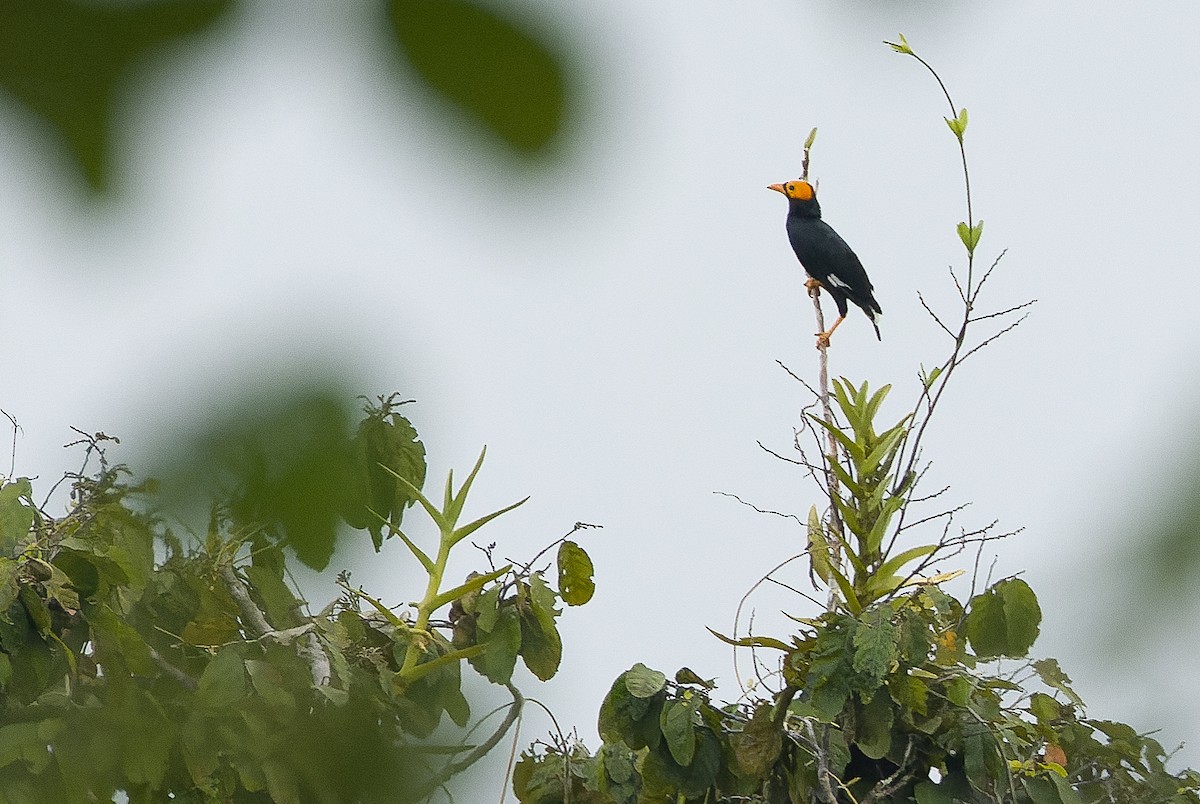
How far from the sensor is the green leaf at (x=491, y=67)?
19 centimetres

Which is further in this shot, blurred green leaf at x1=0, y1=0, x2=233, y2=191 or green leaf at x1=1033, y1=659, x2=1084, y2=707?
green leaf at x1=1033, y1=659, x2=1084, y2=707

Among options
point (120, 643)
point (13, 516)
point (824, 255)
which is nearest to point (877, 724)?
point (120, 643)

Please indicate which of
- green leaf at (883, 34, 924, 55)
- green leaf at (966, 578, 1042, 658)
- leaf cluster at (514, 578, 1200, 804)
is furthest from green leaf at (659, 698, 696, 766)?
green leaf at (883, 34, 924, 55)

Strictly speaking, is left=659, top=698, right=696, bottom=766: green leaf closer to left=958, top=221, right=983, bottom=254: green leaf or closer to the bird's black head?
left=958, top=221, right=983, bottom=254: green leaf

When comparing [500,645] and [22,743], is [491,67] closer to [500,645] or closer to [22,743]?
[22,743]

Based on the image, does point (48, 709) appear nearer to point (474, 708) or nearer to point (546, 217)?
point (474, 708)

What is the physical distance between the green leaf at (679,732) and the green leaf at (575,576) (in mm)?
237

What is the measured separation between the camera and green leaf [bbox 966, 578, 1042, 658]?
1.79m

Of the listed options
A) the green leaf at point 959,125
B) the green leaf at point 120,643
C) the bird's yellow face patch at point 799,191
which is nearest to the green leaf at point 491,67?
the green leaf at point 959,125

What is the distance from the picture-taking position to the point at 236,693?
1192 millimetres

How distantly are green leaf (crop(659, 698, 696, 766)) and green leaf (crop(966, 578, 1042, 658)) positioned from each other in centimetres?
43

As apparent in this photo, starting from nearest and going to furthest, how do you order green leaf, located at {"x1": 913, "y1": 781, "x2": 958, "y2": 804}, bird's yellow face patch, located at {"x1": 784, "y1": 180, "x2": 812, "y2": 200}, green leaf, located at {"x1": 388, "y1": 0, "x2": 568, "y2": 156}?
green leaf, located at {"x1": 388, "y1": 0, "x2": 568, "y2": 156}, green leaf, located at {"x1": 913, "y1": 781, "x2": 958, "y2": 804}, bird's yellow face patch, located at {"x1": 784, "y1": 180, "x2": 812, "y2": 200}

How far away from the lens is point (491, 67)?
0.64 feet

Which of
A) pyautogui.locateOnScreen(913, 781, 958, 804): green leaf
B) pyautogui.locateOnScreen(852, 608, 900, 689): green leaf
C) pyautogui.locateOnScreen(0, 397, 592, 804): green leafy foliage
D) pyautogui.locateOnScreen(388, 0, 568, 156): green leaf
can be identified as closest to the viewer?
pyautogui.locateOnScreen(388, 0, 568, 156): green leaf
